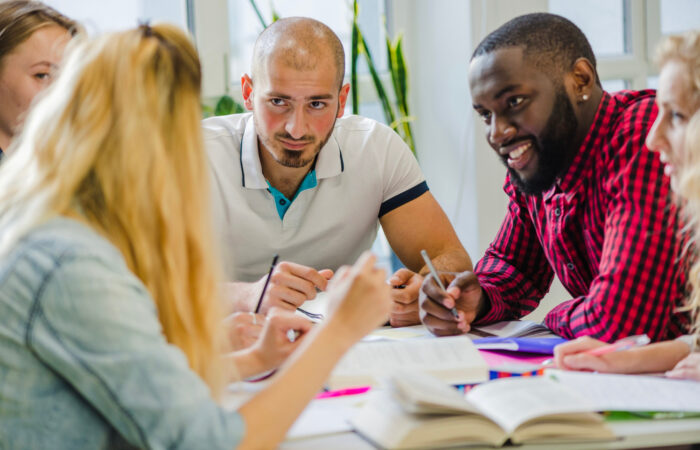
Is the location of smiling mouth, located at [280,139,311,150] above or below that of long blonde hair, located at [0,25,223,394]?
below

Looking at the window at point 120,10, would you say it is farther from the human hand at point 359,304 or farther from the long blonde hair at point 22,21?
the human hand at point 359,304

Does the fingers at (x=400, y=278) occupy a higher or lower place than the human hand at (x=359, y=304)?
lower

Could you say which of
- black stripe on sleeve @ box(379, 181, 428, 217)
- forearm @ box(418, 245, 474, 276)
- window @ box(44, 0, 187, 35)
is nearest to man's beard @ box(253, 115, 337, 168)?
black stripe on sleeve @ box(379, 181, 428, 217)

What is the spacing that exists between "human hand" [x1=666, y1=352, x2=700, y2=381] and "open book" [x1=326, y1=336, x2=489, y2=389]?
0.32 m

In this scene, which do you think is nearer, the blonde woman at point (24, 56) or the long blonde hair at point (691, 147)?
the long blonde hair at point (691, 147)

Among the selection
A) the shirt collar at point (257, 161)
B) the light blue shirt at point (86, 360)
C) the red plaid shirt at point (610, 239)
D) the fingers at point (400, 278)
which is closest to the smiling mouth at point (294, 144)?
the shirt collar at point (257, 161)

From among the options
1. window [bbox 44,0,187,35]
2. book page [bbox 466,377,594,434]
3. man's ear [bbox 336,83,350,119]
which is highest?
window [bbox 44,0,187,35]

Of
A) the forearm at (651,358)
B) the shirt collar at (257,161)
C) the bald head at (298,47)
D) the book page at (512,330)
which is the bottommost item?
the book page at (512,330)

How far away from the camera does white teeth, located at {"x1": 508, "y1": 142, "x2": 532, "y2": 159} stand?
5.52ft

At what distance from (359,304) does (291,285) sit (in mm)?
635

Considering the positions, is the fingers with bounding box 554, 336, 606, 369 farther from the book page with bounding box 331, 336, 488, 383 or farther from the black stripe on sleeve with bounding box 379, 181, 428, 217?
the black stripe on sleeve with bounding box 379, 181, 428, 217

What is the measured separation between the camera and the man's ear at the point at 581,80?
1.66 m

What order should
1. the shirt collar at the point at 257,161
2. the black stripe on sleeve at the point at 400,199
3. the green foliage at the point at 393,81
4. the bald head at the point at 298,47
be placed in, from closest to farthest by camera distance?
the bald head at the point at 298,47
the shirt collar at the point at 257,161
the black stripe on sleeve at the point at 400,199
the green foliage at the point at 393,81

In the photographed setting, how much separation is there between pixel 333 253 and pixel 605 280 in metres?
0.91
